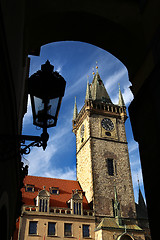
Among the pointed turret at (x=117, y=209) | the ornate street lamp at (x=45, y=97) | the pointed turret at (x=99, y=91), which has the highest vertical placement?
the pointed turret at (x=99, y=91)

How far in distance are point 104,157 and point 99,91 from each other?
44.0 ft

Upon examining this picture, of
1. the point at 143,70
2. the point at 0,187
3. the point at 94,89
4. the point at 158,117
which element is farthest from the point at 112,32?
the point at 94,89

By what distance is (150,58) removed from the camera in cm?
420

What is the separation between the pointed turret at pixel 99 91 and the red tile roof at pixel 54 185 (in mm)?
14102

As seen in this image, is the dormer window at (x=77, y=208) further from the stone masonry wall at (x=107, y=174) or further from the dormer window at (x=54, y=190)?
the dormer window at (x=54, y=190)

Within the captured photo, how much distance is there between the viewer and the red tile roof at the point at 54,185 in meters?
28.8

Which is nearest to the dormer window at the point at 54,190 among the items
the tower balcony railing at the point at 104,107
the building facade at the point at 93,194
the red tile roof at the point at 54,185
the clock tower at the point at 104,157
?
the building facade at the point at 93,194

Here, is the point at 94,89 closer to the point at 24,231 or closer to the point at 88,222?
the point at 88,222

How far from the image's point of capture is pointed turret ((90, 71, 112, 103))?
3995 centimetres

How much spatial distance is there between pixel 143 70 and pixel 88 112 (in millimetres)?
30899

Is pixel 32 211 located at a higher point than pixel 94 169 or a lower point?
lower

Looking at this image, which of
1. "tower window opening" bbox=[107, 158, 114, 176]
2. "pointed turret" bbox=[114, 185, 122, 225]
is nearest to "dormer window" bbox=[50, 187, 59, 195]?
"tower window opening" bbox=[107, 158, 114, 176]

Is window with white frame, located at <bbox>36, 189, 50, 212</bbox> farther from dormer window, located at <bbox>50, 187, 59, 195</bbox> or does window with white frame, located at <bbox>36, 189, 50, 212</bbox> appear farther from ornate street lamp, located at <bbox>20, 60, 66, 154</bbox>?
ornate street lamp, located at <bbox>20, 60, 66, 154</bbox>

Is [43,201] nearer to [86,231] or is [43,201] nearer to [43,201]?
[43,201]
